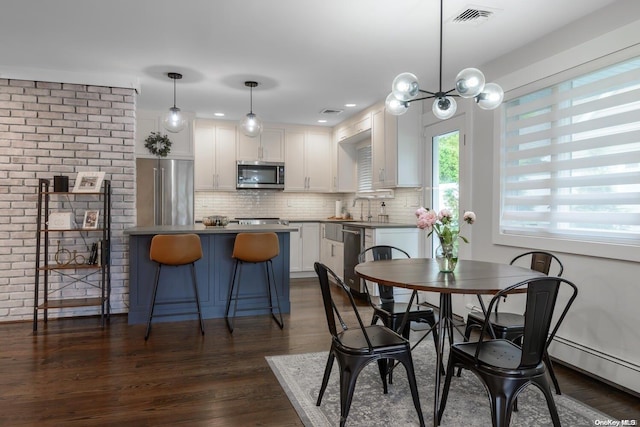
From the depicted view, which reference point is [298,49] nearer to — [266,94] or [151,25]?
[151,25]

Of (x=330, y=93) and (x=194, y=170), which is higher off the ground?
(x=330, y=93)

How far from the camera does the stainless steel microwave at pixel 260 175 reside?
6539 mm

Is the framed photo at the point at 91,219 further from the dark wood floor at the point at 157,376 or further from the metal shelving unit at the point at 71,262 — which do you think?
the dark wood floor at the point at 157,376

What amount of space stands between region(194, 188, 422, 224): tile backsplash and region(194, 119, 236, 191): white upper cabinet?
33 cm

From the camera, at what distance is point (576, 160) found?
2.94 metres

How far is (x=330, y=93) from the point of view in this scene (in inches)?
196

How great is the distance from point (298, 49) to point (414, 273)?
2.28 m

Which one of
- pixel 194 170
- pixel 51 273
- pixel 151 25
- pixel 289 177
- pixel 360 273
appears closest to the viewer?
pixel 360 273

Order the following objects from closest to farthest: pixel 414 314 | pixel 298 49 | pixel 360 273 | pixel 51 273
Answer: pixel 360 273, pixel 414 314, pixel 298 49, pixel 51 273

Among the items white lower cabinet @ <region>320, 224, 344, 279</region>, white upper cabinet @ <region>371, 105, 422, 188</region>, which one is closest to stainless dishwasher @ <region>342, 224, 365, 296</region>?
white lower cabinet @ <region>320, 224, 344, 279</region>

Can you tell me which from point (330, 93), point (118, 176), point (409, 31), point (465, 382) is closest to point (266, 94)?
point (330, 93)

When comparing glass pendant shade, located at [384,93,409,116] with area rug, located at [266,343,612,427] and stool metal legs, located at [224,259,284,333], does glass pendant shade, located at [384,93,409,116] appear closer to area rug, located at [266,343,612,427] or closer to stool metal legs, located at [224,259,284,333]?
area rug, located at [266,343,612,427]

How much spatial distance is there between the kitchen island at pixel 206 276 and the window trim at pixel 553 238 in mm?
2143

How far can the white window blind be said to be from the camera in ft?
20.8
